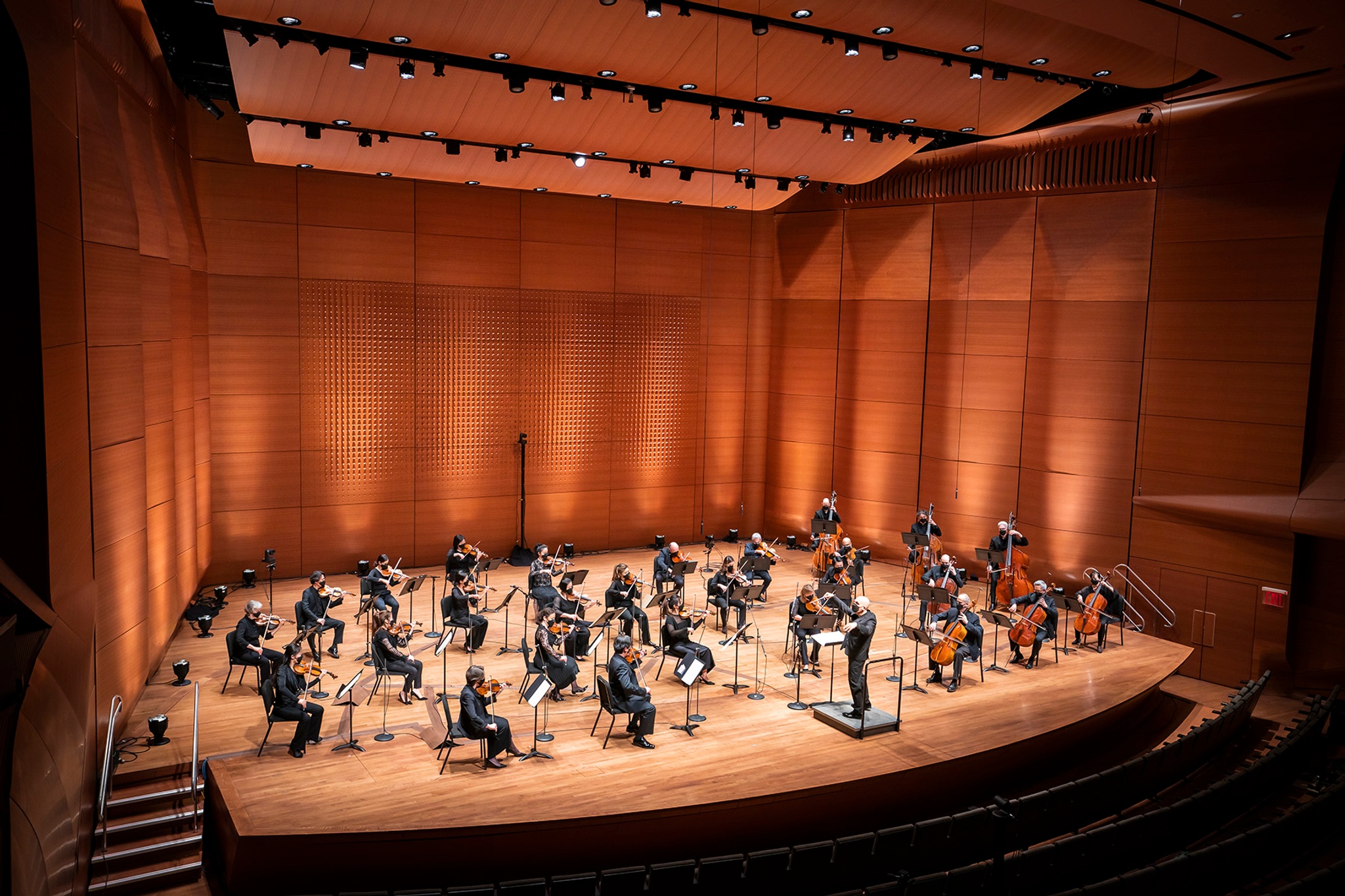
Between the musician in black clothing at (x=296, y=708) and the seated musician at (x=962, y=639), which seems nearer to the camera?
the musician in black clothing at (x=296, y=708)

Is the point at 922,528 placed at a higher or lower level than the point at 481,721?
higher

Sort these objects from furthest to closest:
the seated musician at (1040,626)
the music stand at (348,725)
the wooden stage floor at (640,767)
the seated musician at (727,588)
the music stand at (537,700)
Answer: the seated musician at (727,588), the seated musician at (1040,626), the music stand at (348,725), the music stand at (537,700), the wooden stage floor at (640,767)

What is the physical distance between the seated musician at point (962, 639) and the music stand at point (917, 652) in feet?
0.48

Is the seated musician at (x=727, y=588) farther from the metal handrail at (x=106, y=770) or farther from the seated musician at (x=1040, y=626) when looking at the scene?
the metal handrail at (x=106, y=770)

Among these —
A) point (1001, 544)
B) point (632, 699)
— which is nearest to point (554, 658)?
point (632, 699)

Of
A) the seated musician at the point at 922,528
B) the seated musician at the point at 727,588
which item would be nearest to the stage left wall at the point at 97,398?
the seated musician at the point at 727,588

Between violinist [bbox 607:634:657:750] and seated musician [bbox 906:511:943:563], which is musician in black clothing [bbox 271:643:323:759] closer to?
violinist [bbox 607:634:657:750]

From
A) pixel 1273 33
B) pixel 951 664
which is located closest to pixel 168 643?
pixel 951 664

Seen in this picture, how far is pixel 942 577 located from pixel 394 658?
24.7 ft

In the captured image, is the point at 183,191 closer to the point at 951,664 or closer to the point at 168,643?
the point at 168,643

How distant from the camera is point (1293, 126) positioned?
1146 cm

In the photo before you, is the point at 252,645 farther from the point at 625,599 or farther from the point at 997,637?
the point at 997,637

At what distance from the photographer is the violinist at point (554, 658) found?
9.42 metres

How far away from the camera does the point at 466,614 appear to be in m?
11.0
